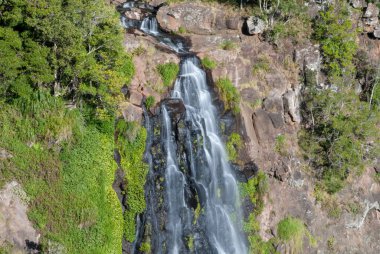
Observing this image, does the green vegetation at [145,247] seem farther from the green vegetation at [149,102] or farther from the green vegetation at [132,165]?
the green vegetation at [149,102]

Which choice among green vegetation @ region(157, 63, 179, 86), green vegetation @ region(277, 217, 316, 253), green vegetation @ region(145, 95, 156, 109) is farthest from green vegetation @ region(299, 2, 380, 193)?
green vegetation @ region(145, 95, 156, 109)

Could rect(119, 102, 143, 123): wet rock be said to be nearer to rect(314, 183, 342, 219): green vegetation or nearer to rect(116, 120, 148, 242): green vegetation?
rect(116, 120, 148, 242): green vegetation

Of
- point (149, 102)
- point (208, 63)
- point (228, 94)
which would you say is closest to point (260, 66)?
point (228, 94)

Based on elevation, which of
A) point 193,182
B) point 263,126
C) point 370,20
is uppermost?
point 370,20

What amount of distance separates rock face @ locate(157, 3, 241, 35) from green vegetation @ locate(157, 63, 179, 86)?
25.0 feet

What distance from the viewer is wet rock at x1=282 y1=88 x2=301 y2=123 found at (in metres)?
34.5

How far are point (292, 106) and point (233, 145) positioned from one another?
232 inches

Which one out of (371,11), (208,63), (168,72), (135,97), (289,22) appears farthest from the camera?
(371,11)

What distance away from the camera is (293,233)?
3094 centimetres

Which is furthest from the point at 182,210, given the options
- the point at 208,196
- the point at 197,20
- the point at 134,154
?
the point at 197,20

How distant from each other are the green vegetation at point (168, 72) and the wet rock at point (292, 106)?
8477mm

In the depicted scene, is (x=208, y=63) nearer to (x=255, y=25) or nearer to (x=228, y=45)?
(x=228, y=45)

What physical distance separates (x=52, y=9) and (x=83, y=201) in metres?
10.3

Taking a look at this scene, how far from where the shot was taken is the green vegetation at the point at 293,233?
101ft
